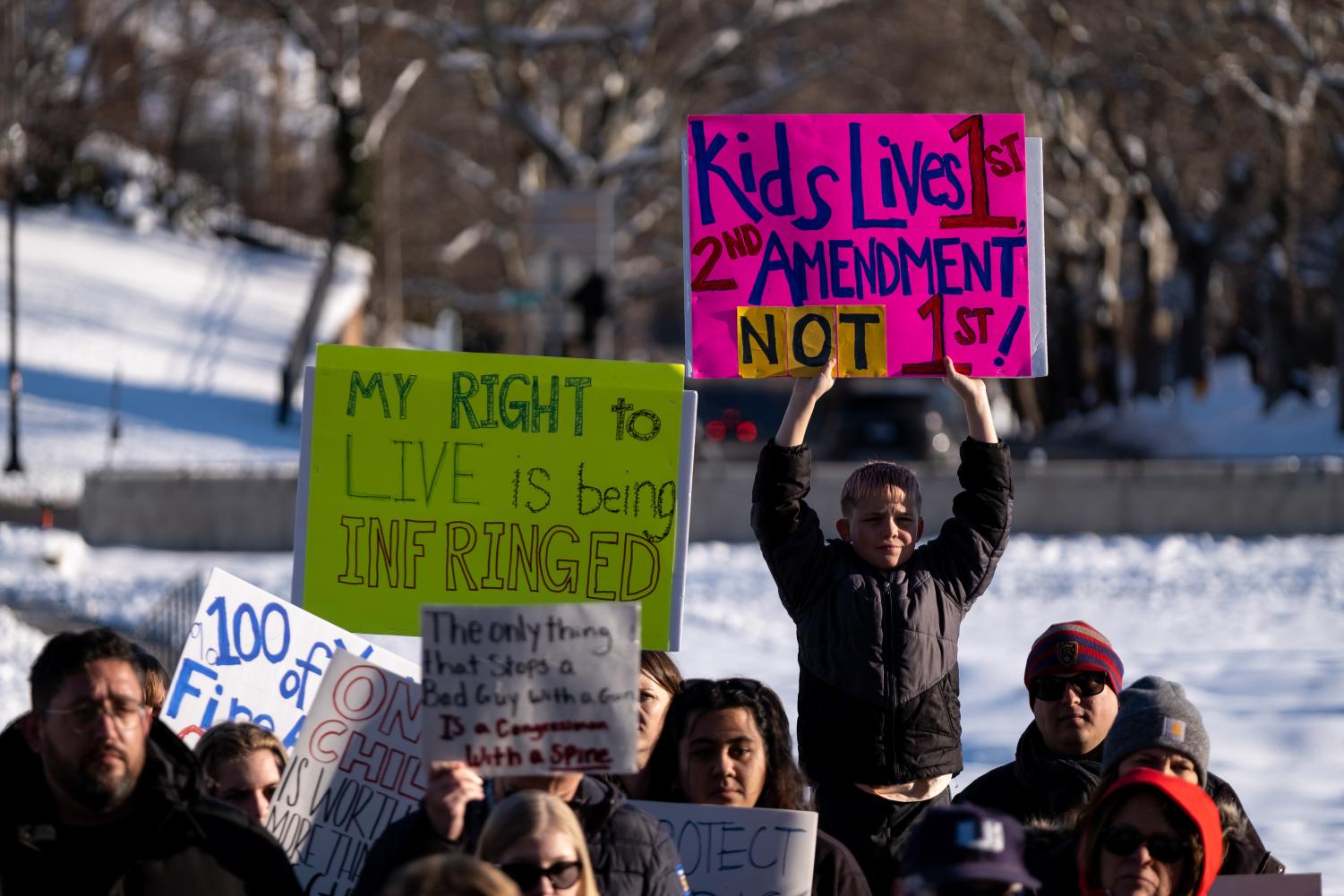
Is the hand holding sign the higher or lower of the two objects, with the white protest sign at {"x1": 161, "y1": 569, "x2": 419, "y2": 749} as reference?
lower

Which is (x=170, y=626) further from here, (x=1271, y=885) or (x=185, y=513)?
(x=1271, y=885)

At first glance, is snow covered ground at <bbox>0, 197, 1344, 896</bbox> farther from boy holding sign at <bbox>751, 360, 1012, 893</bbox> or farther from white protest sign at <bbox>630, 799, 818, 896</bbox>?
white protest sign at <bbox>630, 799, 818, 896</bbox>

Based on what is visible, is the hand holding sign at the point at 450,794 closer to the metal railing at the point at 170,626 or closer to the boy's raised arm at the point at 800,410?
the boy's raised arm at the point at 800,410

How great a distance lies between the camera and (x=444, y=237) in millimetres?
A: 63188

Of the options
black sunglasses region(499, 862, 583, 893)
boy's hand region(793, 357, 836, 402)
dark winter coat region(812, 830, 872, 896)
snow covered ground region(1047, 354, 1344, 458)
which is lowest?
dark winter coat region(812, 830, 872, 896)

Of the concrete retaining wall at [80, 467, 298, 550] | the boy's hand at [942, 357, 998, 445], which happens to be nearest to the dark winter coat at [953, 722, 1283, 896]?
the boy's hand at [942, 357, 998, 445]

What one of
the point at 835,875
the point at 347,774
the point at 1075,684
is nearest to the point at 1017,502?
the point at 1075,684

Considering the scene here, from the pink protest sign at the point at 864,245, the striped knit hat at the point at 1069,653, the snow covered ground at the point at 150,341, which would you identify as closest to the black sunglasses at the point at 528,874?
the striped knit hat at the point at 1069,653

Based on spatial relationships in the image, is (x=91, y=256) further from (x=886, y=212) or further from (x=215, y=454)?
(x=886, y=212)

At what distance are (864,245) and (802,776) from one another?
179 centimetres

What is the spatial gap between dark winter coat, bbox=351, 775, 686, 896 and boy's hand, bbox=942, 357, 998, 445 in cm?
158

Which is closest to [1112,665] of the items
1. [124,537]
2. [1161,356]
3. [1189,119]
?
[124,537]

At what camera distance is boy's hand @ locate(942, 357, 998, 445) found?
17.3 ft

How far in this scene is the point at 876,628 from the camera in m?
5.04
